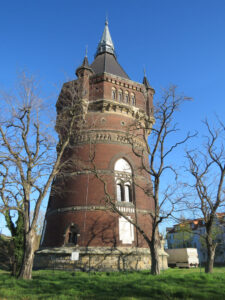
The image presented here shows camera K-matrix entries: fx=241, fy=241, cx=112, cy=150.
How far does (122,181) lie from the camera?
62.3 feet

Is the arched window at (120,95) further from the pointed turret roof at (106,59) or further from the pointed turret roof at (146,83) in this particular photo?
the pointed turret roof at (146,83)

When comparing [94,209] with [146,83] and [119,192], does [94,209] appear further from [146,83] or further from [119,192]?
[146,83]

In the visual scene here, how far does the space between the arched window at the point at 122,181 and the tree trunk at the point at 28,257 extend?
7.83m

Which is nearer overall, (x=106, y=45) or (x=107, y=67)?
(x=107, y=67)

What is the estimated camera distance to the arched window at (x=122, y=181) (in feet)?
61.6

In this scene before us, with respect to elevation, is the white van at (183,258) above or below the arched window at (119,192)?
below

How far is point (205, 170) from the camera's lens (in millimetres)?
16781

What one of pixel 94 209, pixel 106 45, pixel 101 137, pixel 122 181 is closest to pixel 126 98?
pixel 101 137

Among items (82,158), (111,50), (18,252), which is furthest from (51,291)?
(111,50)

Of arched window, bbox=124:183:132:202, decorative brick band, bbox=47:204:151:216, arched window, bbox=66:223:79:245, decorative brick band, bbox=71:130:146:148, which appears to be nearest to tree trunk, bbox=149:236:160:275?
decorative brick band, bbox=47:204:151:216

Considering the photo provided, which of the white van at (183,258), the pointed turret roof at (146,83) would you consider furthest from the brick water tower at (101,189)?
the white van at (183,258)

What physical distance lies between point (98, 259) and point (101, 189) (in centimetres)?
481

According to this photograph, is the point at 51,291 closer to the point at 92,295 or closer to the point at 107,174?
the point at 92,295

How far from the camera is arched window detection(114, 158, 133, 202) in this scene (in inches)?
739
